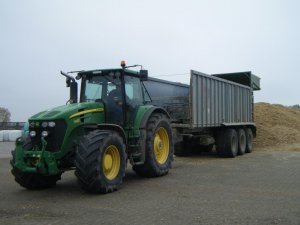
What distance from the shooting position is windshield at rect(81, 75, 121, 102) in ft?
31.1

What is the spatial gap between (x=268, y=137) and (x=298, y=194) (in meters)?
12.9

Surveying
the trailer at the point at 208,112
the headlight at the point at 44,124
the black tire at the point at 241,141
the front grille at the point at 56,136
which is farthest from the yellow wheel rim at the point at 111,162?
the black tire at the point at 241,141

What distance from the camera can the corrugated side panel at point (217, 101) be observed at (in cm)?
1385

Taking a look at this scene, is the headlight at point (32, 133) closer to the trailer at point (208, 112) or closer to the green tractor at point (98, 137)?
the green tractor at point (98, 137)

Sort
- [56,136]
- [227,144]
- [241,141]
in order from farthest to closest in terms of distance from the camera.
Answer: [241,141]
[227,144]
[56,136]

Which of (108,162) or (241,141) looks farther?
(241,141)

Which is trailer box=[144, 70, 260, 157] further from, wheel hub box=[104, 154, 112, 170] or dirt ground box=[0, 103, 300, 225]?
wheel hub box=[104, 154, 112, 170]

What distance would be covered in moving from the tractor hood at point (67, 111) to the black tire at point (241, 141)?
914 cm

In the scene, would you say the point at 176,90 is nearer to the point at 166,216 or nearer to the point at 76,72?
the point at 76,72

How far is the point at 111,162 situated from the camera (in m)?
8.30

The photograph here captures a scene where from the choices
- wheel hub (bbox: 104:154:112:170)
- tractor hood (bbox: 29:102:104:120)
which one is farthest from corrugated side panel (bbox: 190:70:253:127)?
wheel hub (bbox: 104:154:112:170)

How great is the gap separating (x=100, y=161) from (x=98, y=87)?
2388mm

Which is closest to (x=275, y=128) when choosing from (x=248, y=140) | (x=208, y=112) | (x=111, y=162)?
(x=248, y=140)

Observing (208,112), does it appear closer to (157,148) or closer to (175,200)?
(157,148)
